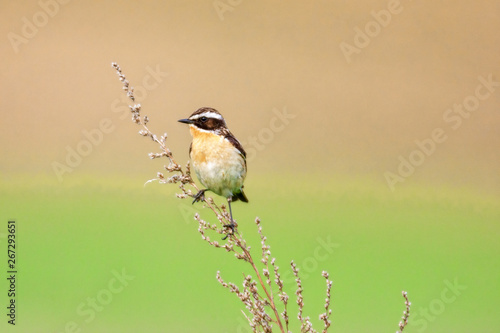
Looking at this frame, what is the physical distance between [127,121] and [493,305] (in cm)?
982

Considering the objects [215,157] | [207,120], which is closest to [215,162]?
[215,157]

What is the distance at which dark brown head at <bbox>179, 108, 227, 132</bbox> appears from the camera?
446cm

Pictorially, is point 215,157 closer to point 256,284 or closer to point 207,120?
point 207,120

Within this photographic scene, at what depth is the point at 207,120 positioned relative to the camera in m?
4.60

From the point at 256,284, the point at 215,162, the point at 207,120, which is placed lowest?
the point at 256,284

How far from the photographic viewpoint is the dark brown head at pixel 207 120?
4465 mm

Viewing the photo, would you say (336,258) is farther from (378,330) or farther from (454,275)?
(378,330)

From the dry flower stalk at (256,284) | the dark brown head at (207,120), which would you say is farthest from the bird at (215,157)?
the dry flower stalk at (256,284)

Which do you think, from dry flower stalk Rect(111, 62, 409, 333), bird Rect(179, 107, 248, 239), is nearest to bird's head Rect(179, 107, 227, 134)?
bird Rect(179, 107, 248, 239)

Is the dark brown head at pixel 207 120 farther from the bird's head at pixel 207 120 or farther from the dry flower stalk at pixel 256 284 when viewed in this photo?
the dry flower stalk at pixel 256 284

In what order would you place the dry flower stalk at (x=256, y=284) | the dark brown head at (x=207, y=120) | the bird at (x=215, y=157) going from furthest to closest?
the bird at (x=215, y=157)
the dark brown head at (x=207, y=120)
the dry flower stalk at (x=256, y=284)

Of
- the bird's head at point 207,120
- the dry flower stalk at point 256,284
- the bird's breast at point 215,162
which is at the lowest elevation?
the dry flower stalk at point 256,284

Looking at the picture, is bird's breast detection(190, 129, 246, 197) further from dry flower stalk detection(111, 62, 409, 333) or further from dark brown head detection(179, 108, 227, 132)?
dry flower stalk detection(111, 62, 409, 333)

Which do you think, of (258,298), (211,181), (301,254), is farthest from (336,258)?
(258,298)
